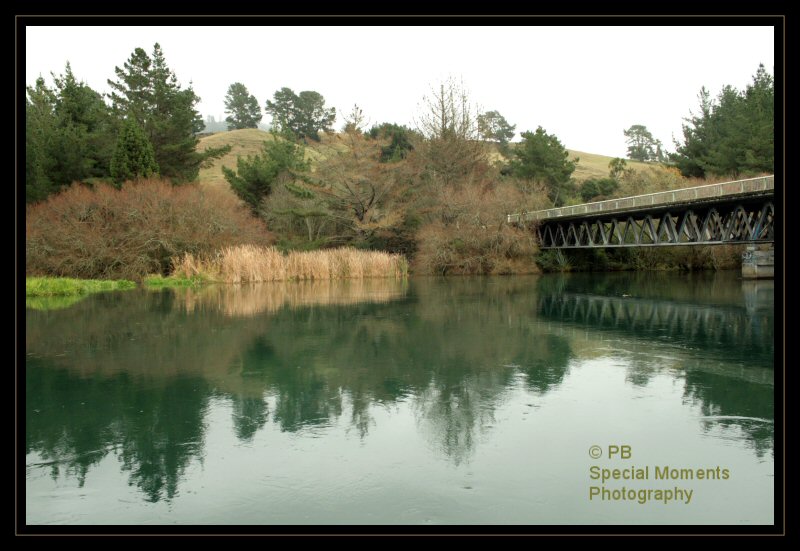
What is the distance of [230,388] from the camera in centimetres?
922

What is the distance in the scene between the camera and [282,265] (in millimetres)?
35062

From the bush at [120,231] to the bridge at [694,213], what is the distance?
20.0 metres

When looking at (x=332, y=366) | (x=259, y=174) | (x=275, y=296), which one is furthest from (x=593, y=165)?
(x=332, y=366)

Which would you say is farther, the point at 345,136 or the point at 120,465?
the point at 345,136

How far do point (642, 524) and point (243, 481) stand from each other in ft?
11.1

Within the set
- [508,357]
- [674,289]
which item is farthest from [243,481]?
[674,289]

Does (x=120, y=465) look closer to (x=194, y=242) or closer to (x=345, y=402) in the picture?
(x=345, y=402)

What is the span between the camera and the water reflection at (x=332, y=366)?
703 centimetres

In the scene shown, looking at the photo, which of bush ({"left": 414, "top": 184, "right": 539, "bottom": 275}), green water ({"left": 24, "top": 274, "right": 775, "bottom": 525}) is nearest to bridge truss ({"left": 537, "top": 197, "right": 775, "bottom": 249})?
→ bush ({"left": 414, "top": 184, "right": 539, "bottom": 275})

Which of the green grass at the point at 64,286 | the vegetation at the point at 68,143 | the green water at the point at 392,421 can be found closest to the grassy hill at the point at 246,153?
the vegetation at the point at 68,143

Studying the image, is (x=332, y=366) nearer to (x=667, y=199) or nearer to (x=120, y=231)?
(x=667, y=199)

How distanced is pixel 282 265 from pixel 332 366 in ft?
81.9

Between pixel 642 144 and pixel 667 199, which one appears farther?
pixel 642 144
